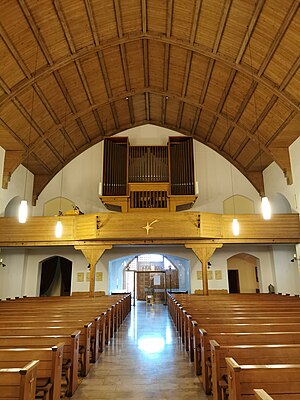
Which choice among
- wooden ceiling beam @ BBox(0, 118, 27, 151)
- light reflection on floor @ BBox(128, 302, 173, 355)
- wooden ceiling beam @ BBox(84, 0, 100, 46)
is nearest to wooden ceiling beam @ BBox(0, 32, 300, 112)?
wooden ceiling beam @ BBox(84, 0, 100, 46)

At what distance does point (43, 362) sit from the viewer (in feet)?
9.09

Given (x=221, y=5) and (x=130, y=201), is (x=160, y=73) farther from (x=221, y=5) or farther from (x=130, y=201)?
(x=130, y=201)

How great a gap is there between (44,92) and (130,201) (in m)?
4.76

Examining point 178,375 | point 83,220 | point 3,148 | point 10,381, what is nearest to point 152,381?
point 178,375

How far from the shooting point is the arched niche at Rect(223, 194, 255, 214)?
42.2ft

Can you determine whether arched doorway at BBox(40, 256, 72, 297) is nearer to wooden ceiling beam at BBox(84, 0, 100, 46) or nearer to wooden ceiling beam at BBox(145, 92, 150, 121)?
wooden ceiling beam at BBox(145, 92, 150, 121)

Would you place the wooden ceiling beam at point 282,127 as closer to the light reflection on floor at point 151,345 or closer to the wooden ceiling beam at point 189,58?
the wooden ceiling beam at point 189,58

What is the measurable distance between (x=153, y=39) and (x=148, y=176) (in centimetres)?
484

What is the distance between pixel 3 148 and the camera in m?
9.91

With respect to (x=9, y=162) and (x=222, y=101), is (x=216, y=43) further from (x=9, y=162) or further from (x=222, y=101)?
(x=9, y=162)

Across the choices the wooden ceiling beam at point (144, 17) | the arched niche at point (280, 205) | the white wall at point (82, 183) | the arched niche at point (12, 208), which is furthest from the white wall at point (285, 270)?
the arched niche at point (12, 208)

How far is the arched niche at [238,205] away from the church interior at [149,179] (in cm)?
6

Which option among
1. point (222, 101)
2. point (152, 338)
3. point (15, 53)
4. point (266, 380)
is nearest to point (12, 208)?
point (15, 53)

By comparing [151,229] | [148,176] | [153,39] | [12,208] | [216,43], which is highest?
[153,39]
